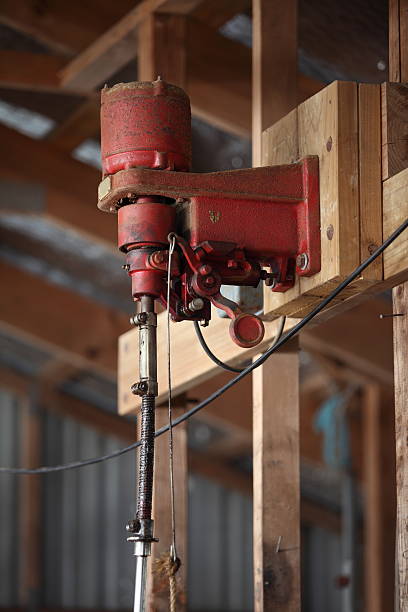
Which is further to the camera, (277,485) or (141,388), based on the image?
(277,485)

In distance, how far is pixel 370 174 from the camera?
6.69 feet

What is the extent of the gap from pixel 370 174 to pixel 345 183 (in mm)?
50

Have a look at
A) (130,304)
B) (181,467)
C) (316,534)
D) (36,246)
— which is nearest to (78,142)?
(36,246)

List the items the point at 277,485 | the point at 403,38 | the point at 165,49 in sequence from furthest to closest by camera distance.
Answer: the point at 165,49 → the point at 277,485 → the point at 403,38

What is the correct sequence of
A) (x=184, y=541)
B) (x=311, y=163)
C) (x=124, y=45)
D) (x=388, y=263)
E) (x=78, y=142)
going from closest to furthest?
(x=388, y=263) → (x=311, y=163) → (x=184, y=541) → (x=124, y=45) → (x=78, y=142)

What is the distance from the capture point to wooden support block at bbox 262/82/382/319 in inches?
78.7

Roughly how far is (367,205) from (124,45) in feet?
5.46

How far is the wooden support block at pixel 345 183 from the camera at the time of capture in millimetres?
2000

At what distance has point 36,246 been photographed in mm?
6180

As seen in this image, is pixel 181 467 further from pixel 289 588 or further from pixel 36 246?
pixel 36 246

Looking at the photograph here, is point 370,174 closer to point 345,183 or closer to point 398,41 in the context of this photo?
point 345,183

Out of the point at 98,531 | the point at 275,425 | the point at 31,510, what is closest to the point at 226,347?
the point at 275,425

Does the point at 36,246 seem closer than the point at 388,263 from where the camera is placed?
No

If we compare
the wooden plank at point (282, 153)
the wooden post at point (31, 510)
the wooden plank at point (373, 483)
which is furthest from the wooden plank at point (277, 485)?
the wooden post at point (31, 510)
